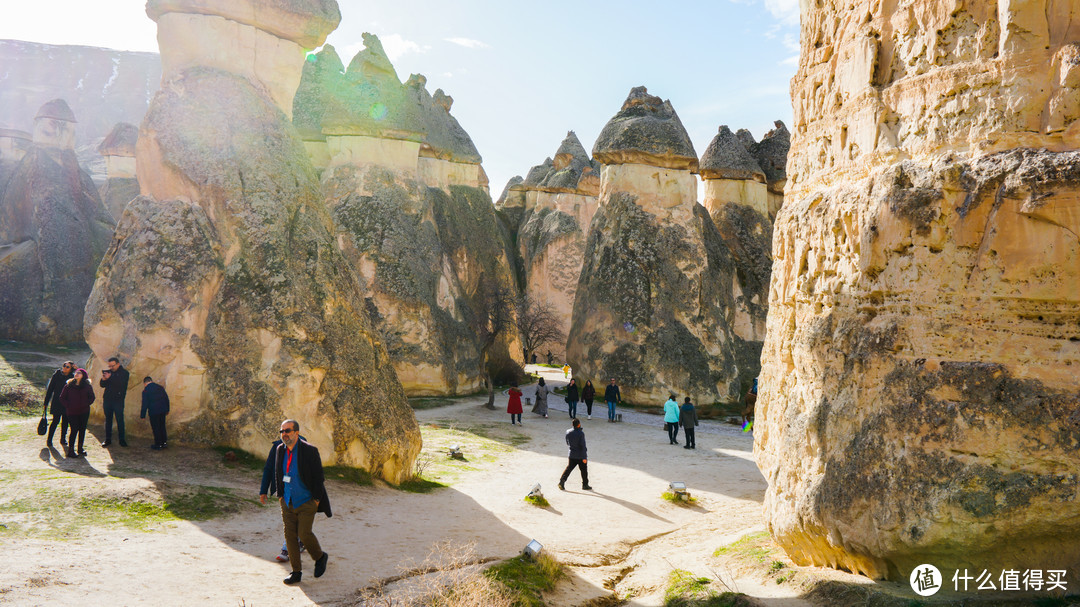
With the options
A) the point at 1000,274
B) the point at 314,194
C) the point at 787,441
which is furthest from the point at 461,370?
the point at 1000,274

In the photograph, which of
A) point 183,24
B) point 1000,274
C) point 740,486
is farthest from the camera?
point 740,486

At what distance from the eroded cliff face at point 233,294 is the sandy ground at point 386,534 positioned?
0.58 m

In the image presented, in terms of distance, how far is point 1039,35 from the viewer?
3980 mm

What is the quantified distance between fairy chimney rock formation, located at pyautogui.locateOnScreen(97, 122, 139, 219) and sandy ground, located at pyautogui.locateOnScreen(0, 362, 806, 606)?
65.4 feet

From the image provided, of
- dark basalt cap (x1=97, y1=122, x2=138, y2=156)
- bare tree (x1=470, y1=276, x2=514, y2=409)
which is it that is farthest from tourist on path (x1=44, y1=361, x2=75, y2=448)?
dark basalt cap (x1=97, y1=122, x2=138, y2=156)

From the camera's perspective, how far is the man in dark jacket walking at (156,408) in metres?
7.06

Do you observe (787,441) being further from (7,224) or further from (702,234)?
(7,224)

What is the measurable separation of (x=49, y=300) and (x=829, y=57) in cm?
1888

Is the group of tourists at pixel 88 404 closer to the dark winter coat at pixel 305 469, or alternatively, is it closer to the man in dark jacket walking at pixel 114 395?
the man in dark jacket walking at pixel 114 395

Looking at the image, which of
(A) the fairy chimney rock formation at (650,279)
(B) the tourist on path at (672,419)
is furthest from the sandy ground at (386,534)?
(A) the fairy chimney rock formation at (650,279)

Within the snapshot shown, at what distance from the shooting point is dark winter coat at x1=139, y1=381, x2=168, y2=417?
23.1 ft

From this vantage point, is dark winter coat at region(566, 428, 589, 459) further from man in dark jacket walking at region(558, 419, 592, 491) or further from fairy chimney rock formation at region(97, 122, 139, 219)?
fairy chimney rock formation at region(97, 122, 139, 219)

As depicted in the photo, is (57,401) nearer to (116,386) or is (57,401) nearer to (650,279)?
(116,386)

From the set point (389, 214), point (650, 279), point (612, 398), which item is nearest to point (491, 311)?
point (389, 214)
